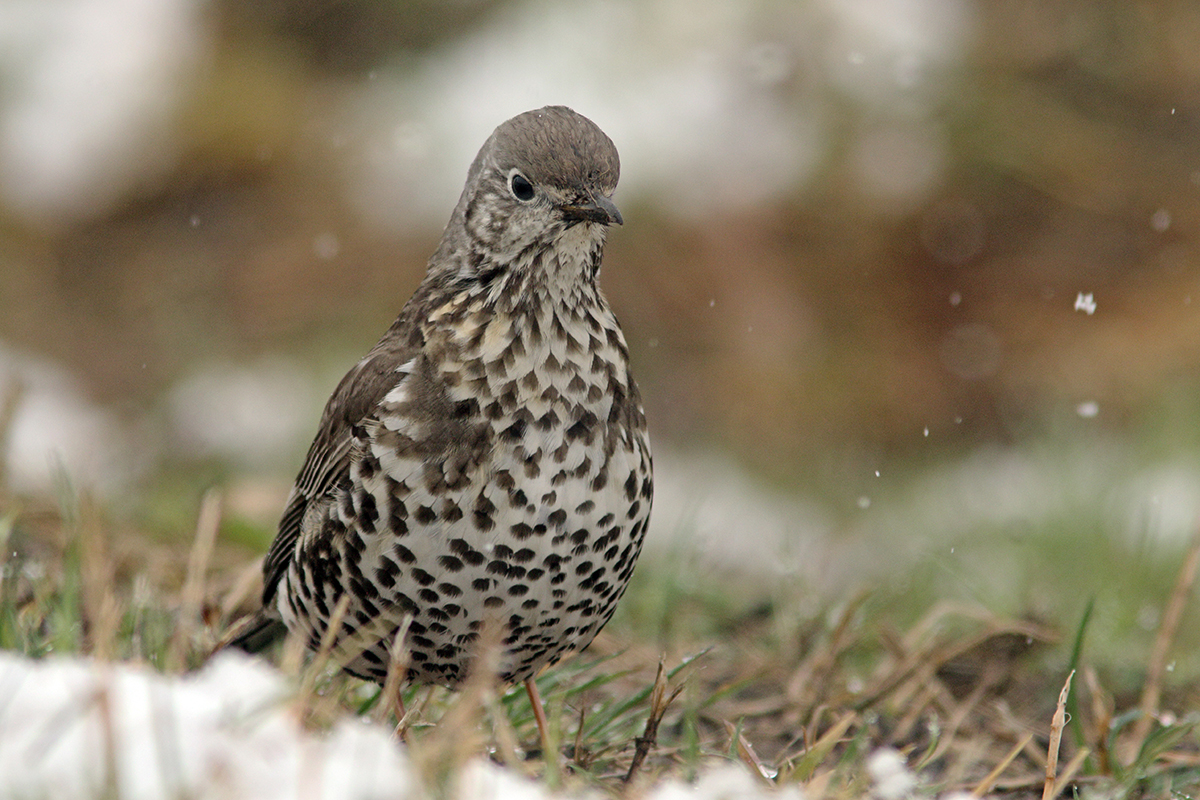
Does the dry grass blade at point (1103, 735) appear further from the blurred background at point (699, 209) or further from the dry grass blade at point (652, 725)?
the blurred background at point (699, 209)

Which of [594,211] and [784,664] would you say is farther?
[784,664]

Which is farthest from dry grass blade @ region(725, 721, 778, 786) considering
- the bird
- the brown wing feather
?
the brown wing feather

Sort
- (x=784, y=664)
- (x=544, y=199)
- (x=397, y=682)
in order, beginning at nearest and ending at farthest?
(x=397, y=682) → (x=544, y=199) → (x=784, y=664)

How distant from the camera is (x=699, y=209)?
26.6 ft

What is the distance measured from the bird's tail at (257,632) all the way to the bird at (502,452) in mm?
345

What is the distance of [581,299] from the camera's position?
2.88m

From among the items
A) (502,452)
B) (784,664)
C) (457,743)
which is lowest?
(784,664)

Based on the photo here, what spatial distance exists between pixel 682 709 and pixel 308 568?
98 centimetres

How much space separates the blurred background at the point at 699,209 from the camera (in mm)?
7652

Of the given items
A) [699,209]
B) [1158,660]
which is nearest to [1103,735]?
[1158,660]

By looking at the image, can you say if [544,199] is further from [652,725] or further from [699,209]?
[699,209]

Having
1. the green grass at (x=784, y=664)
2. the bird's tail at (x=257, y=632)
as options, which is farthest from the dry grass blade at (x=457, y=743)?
the bird's tail at (x=257, y=632)

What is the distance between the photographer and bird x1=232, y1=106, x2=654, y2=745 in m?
2.70

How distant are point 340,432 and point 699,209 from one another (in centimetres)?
533
